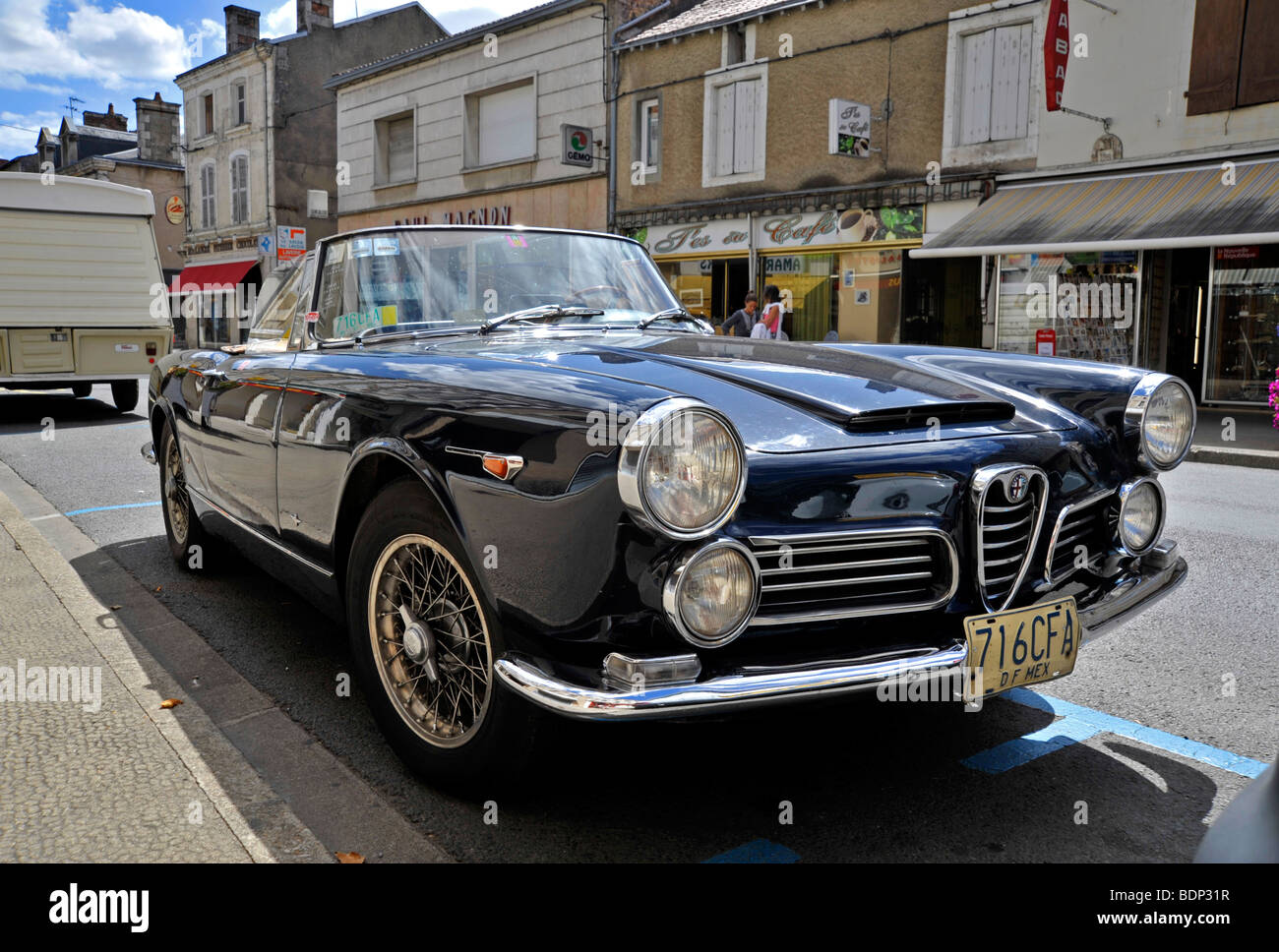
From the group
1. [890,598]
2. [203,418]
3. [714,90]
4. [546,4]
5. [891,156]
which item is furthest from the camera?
[546,4]

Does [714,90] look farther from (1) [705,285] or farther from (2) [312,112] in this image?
(2) [312,112]

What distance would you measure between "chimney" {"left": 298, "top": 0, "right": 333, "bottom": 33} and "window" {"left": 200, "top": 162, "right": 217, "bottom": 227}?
5510mm

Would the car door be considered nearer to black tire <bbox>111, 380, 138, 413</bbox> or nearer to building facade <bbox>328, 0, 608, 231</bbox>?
black tire <bbox>111, 380, 138, 413</bbox>

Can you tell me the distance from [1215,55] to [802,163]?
6.09 meters

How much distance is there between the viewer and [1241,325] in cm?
1327

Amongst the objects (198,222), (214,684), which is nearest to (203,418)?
(214,684)

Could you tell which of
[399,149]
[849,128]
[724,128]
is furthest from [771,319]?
[399,149]

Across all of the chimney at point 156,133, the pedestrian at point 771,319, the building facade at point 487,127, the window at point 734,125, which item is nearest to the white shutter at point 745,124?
the window at point 734,125

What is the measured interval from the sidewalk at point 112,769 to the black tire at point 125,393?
10258mm

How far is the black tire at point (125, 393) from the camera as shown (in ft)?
43.3

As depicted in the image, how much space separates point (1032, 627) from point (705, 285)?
1654cm

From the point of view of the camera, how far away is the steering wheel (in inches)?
147

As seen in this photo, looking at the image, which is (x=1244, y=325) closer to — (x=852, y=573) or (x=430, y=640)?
(x=852, y=573)

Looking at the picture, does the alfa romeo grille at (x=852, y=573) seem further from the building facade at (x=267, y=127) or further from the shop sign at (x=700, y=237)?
the building facade at (x=267, y=127)
